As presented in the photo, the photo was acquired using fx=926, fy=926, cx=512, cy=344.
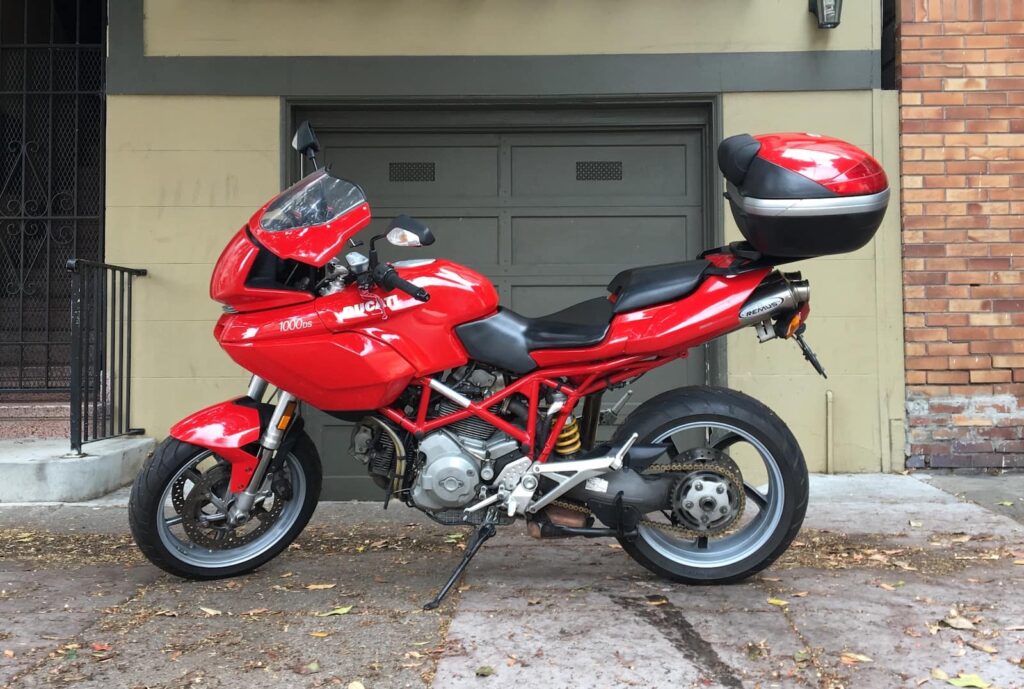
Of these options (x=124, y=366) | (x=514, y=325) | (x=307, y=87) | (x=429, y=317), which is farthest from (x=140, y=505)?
(x=307, y=87)

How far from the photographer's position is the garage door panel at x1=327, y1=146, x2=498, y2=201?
6055mm

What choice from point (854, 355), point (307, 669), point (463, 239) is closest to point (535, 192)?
point (463, 239)

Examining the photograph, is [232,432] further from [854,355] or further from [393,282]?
[854,355]

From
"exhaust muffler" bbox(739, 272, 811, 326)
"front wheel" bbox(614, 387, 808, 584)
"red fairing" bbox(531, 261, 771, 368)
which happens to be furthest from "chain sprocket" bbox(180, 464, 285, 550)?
"exhaust muffler" bbox(739, 272, 811, 326)

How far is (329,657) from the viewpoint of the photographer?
2953 mm

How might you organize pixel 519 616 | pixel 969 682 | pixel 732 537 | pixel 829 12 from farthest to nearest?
pixel 829 12
pixel 732 537
pixel 519 616
pixel 969 682

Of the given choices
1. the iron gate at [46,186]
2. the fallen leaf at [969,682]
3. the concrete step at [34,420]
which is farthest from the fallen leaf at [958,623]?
the iron gate at [46,186]

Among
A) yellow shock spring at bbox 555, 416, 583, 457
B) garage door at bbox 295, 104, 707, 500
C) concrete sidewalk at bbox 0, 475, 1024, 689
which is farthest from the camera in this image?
garage door at bbox 295, 104, 707, 500

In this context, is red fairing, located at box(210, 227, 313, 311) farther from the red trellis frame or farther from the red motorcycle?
the red trellis frame

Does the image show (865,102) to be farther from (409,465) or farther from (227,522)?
(227,522)

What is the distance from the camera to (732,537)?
12.0 feet

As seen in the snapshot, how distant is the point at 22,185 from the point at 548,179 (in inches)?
140

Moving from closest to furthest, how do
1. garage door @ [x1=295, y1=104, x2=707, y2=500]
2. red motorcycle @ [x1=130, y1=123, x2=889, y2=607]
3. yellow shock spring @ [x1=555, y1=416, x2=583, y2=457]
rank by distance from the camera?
red motorcycle @ [x1=130, y1=123, x2=889, y2=607], yellow shock spring @ [x1=555, y1=416, x2=583, y2=457], garage door @ [x1=295, y1=104, x2=707, y2=500]

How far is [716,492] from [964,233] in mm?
3277
